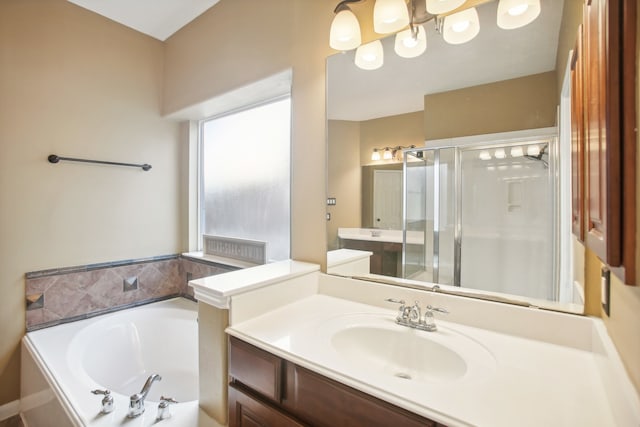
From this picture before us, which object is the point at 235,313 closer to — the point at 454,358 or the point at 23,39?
the point at 454,358

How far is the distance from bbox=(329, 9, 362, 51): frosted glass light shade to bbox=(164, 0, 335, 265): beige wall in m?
0.17

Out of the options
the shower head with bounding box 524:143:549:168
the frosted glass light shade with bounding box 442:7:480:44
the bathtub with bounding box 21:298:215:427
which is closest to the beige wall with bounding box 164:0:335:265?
the frosted glass light shade with bounding box 442:7:480:44

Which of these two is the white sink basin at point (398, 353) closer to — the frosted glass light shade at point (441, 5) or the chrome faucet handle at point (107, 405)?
the chrome faucet handle at point (107, 405)

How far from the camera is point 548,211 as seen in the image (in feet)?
3.62

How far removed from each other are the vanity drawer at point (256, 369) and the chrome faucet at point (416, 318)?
512 mm

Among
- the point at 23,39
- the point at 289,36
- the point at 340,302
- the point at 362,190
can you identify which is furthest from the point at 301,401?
the point at 23,39

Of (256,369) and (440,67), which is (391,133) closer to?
(440,67)

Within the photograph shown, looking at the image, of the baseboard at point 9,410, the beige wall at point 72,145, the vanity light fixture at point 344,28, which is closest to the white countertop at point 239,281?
the vanity light fixture at point 344,28

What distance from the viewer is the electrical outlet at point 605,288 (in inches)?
31.9

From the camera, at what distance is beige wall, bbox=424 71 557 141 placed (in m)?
1.10

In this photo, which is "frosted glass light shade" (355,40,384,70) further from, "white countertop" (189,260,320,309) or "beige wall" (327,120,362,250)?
"white countertop" (189,260,320,309)

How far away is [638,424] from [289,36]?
1.99m

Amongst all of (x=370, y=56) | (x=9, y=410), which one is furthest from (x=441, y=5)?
(x=9, y=410)

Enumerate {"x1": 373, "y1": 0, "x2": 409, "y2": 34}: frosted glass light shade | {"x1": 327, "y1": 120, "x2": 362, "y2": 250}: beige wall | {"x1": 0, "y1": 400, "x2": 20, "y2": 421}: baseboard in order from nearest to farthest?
1. {"x1": 373, "y1": 0, "x2": 409, "y2": 34}: frosted glass light shade
2. {"x1": 327, "y1": 120, "x2": 362, "y2": 250}: beige wall
3. {"x1": 0, "y1": 400, "x2": 20, "y2": 421}: baseboard
